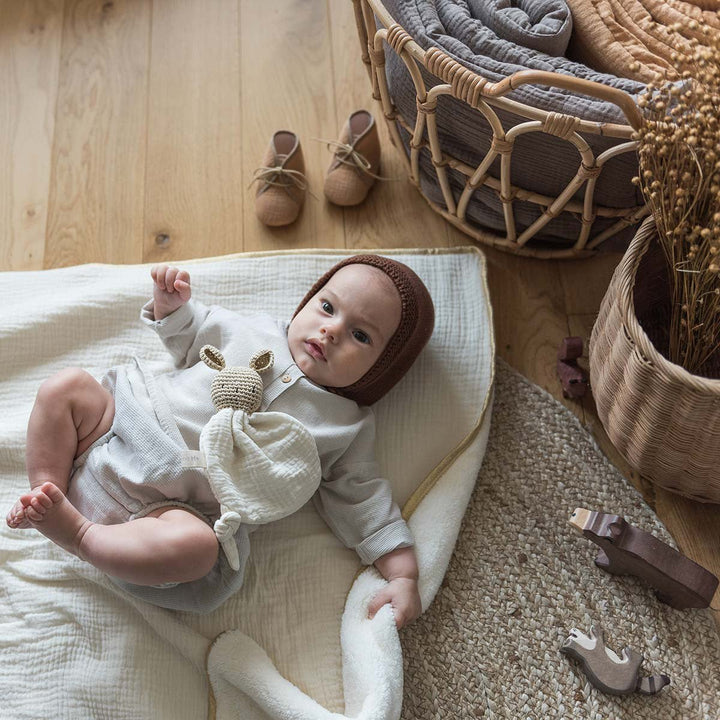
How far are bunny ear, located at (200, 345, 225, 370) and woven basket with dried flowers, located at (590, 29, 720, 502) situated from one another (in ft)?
1.91

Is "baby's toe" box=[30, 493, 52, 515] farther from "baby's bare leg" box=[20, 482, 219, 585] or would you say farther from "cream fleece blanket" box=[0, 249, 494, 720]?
"cream fleece blanket" box=[0, 249, 494, 720]

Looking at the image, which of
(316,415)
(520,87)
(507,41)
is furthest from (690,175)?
(316,415)

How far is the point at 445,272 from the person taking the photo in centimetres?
146

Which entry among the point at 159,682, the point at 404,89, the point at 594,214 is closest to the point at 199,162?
the point at 404,89

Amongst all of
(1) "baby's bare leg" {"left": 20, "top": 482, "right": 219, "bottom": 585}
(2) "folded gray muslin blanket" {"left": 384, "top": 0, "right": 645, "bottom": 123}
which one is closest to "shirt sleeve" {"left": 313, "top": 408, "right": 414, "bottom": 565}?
(1) "baby's bare leg" {"left": 20, "top": 482, "right": 219, "bottom": 585}

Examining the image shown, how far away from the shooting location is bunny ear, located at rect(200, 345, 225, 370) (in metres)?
1.19

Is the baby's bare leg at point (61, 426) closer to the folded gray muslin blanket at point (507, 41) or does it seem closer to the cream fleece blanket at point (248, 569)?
the cream fleece blanket at point (248, 569)

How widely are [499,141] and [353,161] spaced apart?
449 mm

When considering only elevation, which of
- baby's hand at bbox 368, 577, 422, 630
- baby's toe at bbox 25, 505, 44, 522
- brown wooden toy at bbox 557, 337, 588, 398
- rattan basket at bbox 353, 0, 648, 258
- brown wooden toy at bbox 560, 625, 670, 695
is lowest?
brown wooden toy at bbox 560, 625, 670, 695

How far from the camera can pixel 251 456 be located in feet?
3.70

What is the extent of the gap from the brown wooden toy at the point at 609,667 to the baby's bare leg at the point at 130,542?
0.56 meters

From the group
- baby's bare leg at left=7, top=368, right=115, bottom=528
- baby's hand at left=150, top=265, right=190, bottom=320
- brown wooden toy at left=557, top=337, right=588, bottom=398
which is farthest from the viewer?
brown wooden toy at left=557, top=337, right=588, bottom=398

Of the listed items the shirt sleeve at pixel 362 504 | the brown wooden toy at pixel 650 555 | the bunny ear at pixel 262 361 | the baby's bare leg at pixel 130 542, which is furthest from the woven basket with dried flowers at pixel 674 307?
the baby's bare leg at pixel 130 542

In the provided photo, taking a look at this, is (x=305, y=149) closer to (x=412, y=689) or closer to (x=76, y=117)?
(x=76, y=117)
